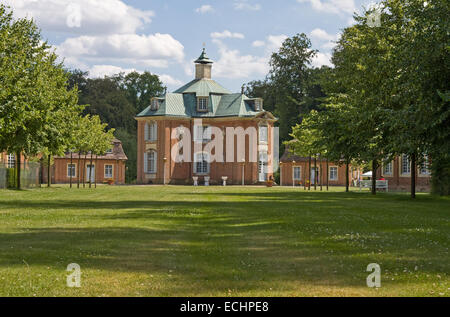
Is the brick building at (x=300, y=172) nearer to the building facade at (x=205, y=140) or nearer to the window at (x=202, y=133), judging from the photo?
the building facade at (x=205, y=140)

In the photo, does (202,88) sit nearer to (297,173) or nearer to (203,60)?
(203,60)

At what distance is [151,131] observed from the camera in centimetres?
7238

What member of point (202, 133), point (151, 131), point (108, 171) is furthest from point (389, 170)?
point (108, 171)

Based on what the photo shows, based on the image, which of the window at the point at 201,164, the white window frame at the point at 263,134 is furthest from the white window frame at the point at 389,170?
the window at the point at 201,164

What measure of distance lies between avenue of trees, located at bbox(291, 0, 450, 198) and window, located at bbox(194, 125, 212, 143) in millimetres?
35384

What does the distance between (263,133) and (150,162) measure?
12.9m

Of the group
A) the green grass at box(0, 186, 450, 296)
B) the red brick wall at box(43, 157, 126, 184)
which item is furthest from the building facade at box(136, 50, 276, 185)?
the green grass at box(0, 186, 450, 296)

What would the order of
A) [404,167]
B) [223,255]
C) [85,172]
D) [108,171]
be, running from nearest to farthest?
[223,255], [404,167], [85,172], [108,171]

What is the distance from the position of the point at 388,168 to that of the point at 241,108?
1964 centimetres

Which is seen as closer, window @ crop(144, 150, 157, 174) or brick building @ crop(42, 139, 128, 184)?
window @ crop(144, 150, 157, 174)

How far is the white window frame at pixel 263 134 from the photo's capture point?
71.2 m

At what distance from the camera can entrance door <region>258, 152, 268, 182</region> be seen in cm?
7088

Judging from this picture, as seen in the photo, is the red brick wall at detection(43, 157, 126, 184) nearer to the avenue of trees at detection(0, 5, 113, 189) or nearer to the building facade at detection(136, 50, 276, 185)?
the building facade at detection(136, 50, 276, 185)
